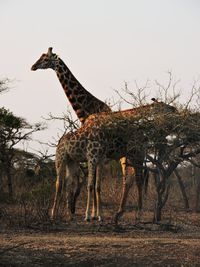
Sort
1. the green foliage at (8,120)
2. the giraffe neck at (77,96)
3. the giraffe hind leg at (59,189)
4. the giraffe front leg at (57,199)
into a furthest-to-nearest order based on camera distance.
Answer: the green foliage at (8,120) < the giraffe neck at (77,96) < the giraffe hind leg at (59,189) < the giraffe front leg at (57,199)

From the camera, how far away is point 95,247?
26.9ft

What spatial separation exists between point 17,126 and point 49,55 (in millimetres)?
Result: 5445

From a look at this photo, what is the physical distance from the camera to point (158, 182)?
11180 millimetres

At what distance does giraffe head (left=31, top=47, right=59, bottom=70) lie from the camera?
13.3 meters

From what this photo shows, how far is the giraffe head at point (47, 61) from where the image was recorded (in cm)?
1329

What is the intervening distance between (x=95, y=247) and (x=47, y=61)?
6.05 m

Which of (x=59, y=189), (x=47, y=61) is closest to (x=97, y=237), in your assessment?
(x=59, y=189)

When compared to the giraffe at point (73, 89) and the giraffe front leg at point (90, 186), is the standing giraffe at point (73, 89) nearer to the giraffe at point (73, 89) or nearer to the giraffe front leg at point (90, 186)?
the giraffe at point (73, 89)

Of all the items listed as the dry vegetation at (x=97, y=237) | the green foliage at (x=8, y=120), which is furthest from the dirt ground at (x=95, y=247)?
the green foliage at (x=8, y=120)

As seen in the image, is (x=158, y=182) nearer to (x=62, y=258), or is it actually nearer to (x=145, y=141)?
(x=145, y=141)

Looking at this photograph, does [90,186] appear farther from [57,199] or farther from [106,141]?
[106,141]

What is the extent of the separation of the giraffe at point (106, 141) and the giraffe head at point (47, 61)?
203 cm

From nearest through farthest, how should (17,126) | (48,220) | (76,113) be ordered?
(48,220), (76,113), (17,126)

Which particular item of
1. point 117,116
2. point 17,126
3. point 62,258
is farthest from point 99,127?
point 17,126
